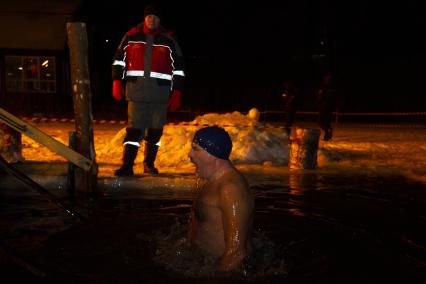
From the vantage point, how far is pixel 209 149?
15.6 feet

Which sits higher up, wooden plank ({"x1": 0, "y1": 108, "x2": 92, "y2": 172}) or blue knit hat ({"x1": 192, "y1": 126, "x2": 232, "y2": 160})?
blue knit hat ({"x1": 192, "y1": 126, "x2": 232, "y2": 160})

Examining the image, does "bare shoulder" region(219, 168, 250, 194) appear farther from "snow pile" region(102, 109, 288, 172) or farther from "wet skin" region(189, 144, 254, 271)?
"snow pile" region(102, 109, 288, 172)

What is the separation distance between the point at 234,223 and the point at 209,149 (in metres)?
0.59

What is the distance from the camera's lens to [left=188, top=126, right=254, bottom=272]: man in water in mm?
4602

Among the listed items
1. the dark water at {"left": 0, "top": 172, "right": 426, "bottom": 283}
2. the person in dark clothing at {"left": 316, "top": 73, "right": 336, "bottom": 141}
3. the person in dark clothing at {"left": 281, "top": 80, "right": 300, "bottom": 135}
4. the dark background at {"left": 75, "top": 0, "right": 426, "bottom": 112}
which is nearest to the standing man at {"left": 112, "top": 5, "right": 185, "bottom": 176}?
the dark water at {"left": 0, "top": 172, "right": 426, "bottom": 283}

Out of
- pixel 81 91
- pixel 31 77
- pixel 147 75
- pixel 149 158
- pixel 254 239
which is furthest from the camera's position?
pixel 31 77

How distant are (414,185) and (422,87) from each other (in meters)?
20.8

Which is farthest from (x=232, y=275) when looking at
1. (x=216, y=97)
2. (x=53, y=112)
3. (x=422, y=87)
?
(x=422, y=87)

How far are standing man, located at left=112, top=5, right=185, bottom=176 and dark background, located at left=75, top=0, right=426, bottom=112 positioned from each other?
17.7 meters

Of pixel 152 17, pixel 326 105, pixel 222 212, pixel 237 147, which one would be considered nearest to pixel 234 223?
pixel 222 212

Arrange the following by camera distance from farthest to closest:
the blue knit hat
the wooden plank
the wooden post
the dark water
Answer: the wooden post, the wooden plank, the dark water, the blue knit hat

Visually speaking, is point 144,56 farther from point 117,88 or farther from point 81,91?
point 81,91

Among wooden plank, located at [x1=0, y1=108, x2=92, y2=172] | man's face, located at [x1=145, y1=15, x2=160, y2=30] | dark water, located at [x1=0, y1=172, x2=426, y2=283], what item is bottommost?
dark water, located at [x1=0, y1=172, x2=426, y2=283]

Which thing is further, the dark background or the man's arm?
the dark background
